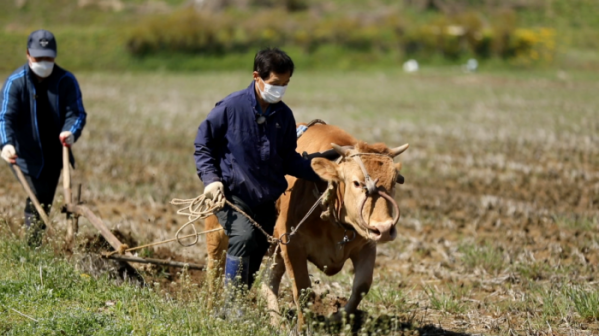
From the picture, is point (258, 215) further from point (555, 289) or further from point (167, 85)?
point (167, 85)

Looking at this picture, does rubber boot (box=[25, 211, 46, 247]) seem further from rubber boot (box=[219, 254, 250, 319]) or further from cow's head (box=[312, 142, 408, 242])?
cow's head (box=[312, 142, 408, 242])

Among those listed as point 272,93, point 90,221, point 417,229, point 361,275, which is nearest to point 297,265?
point 361,275

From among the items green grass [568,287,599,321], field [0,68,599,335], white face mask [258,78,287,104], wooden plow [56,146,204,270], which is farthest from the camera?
wooden plow [56,146,204,270]

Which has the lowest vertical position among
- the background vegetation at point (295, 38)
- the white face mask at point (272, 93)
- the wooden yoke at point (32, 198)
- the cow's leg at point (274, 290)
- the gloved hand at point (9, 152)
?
the background vegetation at point (295, 38)

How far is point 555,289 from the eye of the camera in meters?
6.57

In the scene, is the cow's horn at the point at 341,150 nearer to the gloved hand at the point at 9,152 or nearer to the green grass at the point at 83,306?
the green grass at the point at 83,306

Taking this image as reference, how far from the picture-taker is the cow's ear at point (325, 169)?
522cm

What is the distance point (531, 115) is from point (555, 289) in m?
16.5

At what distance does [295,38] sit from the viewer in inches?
1971

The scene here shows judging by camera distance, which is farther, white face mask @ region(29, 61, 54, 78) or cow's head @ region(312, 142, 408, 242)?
white face mask @ region(29, 61, 54, 78)

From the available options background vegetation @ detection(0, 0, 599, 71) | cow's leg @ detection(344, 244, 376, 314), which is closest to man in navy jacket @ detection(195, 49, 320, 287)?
cow's leg @ detection(344, 244, 376, 314)

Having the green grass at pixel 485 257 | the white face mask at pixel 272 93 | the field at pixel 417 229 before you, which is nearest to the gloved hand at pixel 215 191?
the field at pixel 417 229

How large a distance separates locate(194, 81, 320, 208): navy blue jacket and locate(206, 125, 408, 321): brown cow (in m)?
0.37

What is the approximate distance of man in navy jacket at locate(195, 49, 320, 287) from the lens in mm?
5160
